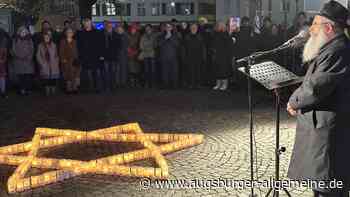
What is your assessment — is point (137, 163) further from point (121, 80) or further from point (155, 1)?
point (155, 1)

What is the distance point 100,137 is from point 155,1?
7736 centimetres

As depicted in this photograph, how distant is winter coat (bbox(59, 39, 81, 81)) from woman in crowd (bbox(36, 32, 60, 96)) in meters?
0.21

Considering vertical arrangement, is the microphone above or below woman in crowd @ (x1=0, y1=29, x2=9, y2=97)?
above

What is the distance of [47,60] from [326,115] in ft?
34.6

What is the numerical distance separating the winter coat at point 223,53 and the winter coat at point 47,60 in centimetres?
429

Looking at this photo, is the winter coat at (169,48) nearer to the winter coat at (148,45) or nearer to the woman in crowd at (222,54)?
the winter coat at (148,45)

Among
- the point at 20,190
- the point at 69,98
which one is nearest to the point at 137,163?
the point at 20,190

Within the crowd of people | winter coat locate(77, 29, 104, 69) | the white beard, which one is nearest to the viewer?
the white beard

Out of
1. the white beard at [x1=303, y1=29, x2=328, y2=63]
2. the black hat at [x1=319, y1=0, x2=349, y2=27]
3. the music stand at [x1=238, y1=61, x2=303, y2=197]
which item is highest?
the black hat at [x1=319, y1=0, x2=349, y2=27]

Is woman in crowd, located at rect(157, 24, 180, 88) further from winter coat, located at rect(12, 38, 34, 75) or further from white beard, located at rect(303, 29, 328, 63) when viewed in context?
white beard, located at rect(303, 29, 328, 63)

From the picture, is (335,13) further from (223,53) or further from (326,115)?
(223,53)

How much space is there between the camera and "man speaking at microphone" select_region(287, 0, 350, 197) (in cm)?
395

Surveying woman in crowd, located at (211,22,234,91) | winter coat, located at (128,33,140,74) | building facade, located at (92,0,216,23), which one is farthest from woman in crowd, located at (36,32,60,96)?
building facade, located at (92,0,216,23)

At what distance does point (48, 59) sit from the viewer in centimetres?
1354
